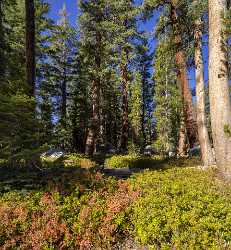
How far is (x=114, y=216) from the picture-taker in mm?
8148

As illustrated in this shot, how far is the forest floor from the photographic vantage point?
23.8ft

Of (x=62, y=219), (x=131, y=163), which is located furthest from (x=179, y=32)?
→ (x=62, y=219)

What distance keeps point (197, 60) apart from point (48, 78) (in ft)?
85.2

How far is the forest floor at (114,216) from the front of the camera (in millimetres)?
7250

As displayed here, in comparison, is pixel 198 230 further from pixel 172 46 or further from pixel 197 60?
pixel 172 46

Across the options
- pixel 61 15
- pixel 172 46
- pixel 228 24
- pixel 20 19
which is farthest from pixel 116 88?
pixel 228 24

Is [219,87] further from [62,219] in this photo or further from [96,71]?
[96,71]

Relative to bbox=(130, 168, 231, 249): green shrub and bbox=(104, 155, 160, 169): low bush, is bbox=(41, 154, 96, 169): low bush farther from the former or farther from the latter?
bbox=(130, 168, 231, 249): green shrub

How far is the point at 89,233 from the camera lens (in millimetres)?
7977

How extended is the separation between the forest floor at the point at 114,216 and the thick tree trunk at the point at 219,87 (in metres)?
1.98

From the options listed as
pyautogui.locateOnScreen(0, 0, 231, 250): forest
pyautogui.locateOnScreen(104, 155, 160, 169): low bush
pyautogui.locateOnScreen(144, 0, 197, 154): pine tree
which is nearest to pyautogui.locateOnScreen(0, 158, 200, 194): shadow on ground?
pyautogui.locateOnScreen(0, 0, 231, 250): forest

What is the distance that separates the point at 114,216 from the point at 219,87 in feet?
17.0

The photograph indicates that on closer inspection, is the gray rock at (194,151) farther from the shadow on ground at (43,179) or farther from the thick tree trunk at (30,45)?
the shadow on ground at (43,179)

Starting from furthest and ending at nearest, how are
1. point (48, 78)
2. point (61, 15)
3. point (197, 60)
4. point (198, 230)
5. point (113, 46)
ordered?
point (61, 15) < point (48, 78) < point (113, 46) < point (197, 60) < point (198, 230)
